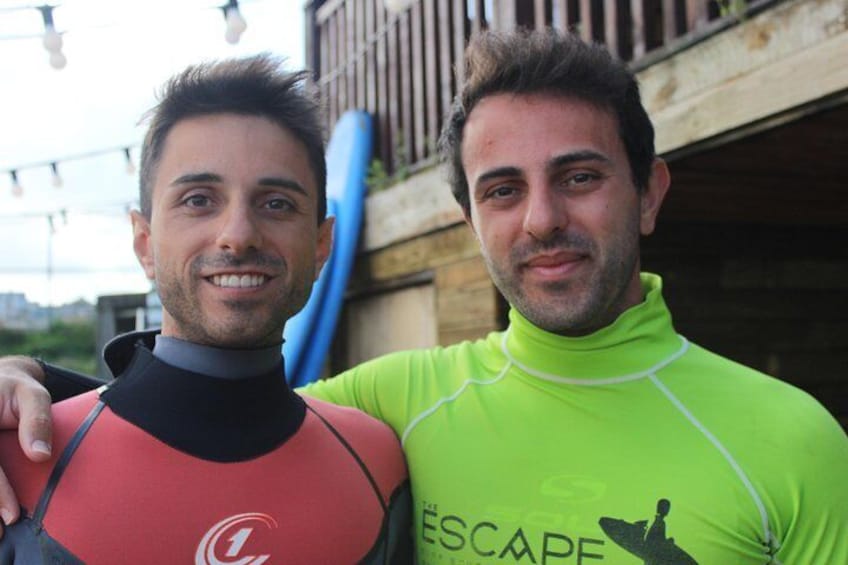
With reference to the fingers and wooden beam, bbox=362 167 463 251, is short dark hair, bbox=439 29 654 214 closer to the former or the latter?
the fingers

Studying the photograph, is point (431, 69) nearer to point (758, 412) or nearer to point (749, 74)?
point (749, 74)

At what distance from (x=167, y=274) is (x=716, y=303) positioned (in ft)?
9.22

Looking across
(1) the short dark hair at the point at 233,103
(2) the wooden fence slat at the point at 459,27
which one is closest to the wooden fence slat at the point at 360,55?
(2) the wooden fence slat at the point at 459,27

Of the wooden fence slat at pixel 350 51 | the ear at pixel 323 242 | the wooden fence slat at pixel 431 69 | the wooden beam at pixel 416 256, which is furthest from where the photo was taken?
the wooden fence slat at pixel 350 51

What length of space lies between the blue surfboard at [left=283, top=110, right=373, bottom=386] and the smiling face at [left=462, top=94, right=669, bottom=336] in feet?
10.3

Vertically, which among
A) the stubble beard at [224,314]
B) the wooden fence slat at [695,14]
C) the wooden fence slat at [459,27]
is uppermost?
the wooden fence slat at [459,27]

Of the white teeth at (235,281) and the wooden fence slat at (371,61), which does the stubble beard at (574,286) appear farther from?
the wooden fence slat at (371,61)

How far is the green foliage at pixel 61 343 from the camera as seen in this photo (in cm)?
2198

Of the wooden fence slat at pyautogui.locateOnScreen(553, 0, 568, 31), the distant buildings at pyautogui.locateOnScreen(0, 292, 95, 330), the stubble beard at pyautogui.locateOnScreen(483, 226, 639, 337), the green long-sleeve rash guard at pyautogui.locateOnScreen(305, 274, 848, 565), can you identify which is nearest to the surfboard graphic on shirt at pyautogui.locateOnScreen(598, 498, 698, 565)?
the green long-sleeve rash guard at pyautogui.locateOnScreen(305, 274, 848, 565)

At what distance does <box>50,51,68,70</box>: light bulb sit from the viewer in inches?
170

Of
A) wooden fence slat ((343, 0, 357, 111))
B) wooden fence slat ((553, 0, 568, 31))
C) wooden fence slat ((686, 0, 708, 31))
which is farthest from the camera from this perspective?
wooden fence slat ((343, 0, 357, 111))

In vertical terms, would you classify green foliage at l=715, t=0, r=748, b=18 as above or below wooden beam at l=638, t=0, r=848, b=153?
above

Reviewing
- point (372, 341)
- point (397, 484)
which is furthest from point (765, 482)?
point (372, 341)

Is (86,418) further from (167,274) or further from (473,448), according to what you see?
(473,448)
